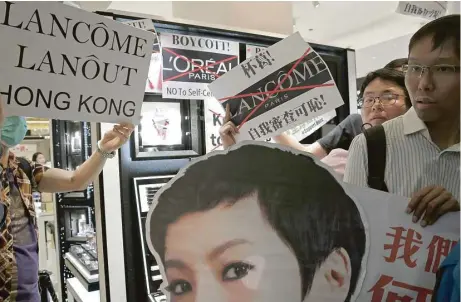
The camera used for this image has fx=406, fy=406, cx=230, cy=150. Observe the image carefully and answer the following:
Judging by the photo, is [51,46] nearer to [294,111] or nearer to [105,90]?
[105,90]

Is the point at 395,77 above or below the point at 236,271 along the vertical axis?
above

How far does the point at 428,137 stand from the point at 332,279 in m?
0.38

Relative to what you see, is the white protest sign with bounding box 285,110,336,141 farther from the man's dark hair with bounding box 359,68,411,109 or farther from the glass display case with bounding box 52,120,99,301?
the glass display case with bounding box 52,120,99,301

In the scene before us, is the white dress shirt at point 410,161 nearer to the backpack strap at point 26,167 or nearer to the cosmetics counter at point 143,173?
the cosmetics counter at point 143,173

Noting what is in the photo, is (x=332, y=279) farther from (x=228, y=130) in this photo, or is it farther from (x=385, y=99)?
(x=385, y=99)

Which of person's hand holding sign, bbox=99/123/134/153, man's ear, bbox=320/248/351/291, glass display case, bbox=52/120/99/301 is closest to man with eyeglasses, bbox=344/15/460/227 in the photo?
man's ear, bbox=320/248/351/291

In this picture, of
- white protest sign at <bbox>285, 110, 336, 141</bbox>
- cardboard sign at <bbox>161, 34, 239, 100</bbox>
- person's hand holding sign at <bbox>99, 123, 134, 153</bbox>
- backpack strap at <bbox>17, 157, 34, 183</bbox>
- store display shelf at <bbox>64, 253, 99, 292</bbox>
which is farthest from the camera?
store display shelf at <bbox>64, 253, 99, 292</bbox>

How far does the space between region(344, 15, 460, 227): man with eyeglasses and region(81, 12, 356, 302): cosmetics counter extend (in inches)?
29.0

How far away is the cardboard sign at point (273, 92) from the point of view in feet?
3.38

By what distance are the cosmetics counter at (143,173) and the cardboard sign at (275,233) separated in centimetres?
58

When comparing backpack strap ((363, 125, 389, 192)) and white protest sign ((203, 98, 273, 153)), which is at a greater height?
white protest sign ((203, 98, 273, 153))

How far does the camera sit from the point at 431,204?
816 mm

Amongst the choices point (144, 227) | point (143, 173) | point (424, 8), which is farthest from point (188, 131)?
point (424, 8)

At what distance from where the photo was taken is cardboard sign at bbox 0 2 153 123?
0.85 m
